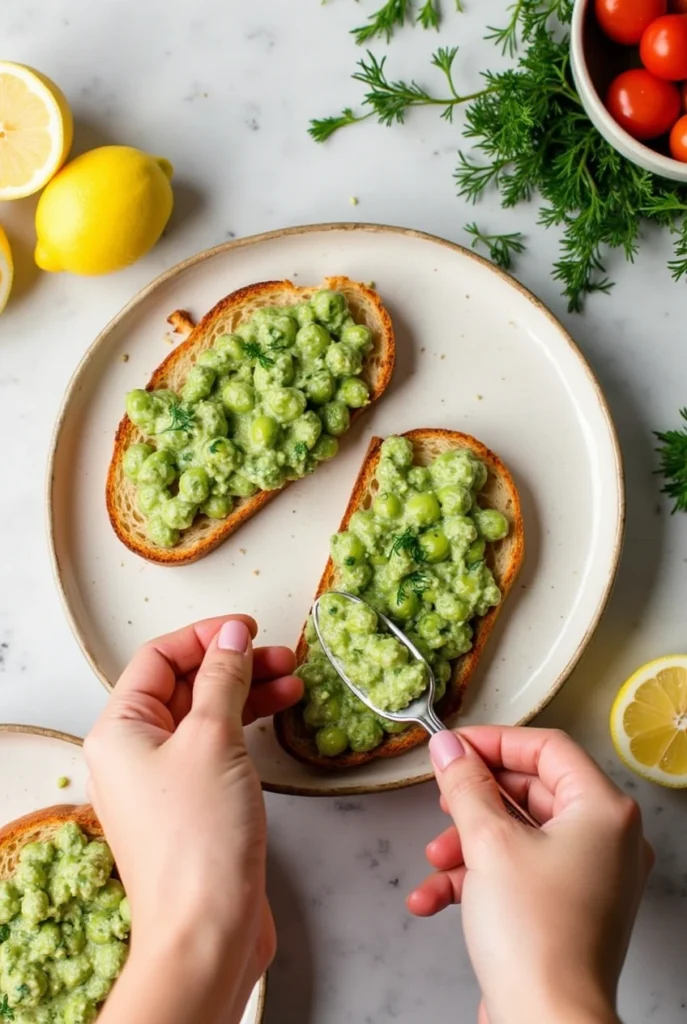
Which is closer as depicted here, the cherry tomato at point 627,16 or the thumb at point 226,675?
the thumb at point 226,675

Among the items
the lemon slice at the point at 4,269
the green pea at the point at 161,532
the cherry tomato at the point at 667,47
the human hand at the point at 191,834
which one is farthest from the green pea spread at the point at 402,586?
the lemon slice at the point at 4,269

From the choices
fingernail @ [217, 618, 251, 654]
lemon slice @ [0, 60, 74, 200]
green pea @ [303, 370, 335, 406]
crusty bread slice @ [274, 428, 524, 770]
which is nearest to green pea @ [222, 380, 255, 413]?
green pea @ [303, 370, 335, 406]

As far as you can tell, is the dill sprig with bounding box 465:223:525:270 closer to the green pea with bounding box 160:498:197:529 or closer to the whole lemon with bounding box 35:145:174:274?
the whole lemon with bounding box 35:145:174:274

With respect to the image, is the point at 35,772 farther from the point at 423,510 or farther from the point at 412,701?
the point at 423,510

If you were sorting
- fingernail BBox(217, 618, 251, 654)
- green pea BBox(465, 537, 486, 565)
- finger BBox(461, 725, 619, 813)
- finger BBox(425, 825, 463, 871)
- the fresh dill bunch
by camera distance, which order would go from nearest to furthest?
finger BBox(461, 725, 619, 813) → fingernail BBox(217, 618, 251, 654) → finger BBox(425, 825, 463, 871) → green pea BBox(465, 537, 486, 565) → the fresh dill bunch

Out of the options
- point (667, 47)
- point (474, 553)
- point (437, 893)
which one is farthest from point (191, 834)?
point (667, 47)

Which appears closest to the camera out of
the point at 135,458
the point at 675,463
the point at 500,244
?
the point at 135,458

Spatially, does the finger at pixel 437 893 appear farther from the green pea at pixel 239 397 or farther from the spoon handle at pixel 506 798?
the green pea at pixel 239 397
